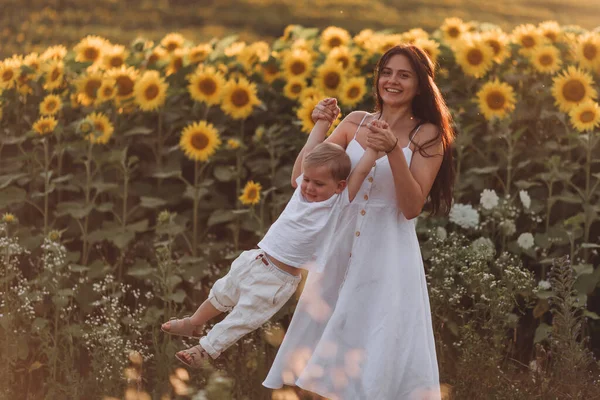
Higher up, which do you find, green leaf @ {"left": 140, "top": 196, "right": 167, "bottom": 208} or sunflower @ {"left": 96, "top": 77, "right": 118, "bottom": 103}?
sunflower @ {"left": 96, "top": 77, "right": 118, "bottom": 103}

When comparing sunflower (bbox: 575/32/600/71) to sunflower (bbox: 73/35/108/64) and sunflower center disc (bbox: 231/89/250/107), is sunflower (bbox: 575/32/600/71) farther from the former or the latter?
sunflower (bbox: 73/35/108/64)

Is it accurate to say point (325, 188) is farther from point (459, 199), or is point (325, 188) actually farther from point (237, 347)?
point (459, 199)

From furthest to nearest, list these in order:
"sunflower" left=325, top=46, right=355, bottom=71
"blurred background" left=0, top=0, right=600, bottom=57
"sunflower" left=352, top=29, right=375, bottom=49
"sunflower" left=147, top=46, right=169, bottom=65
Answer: "blurred background" left=0, top=0, right=600, bottom=57, "sunflower" left=147, top=46, right=169, bottom=65, "sunflower" left=352, top=29, right=375, bottom=49, "sunflower" left=325, top=46, right=355, bottom=71

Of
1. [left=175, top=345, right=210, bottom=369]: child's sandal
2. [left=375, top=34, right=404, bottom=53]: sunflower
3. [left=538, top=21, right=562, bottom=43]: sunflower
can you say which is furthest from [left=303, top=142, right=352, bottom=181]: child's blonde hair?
[left=538, top=21, right=562, bottom=43]: sunflower

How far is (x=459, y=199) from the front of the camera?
18.4 ft

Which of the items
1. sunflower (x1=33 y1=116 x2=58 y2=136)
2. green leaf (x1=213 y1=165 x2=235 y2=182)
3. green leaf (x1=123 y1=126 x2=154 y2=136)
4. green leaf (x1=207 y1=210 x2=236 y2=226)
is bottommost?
green leaf (x1=207 y1=210 x2=236 y2=226)

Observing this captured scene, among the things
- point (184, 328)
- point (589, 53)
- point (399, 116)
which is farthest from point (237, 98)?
point (184, 328)

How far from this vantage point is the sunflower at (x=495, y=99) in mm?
5598

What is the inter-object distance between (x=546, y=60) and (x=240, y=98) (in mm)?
1771

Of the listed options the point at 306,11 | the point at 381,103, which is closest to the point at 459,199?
the point at 381,103

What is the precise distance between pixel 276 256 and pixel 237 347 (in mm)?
1645

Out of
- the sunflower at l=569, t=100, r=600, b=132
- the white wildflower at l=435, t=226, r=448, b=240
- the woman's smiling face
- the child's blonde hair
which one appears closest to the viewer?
the child's blonde hair

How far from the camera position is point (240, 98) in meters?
5.76

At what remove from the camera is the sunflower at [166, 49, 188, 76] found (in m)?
6.23
